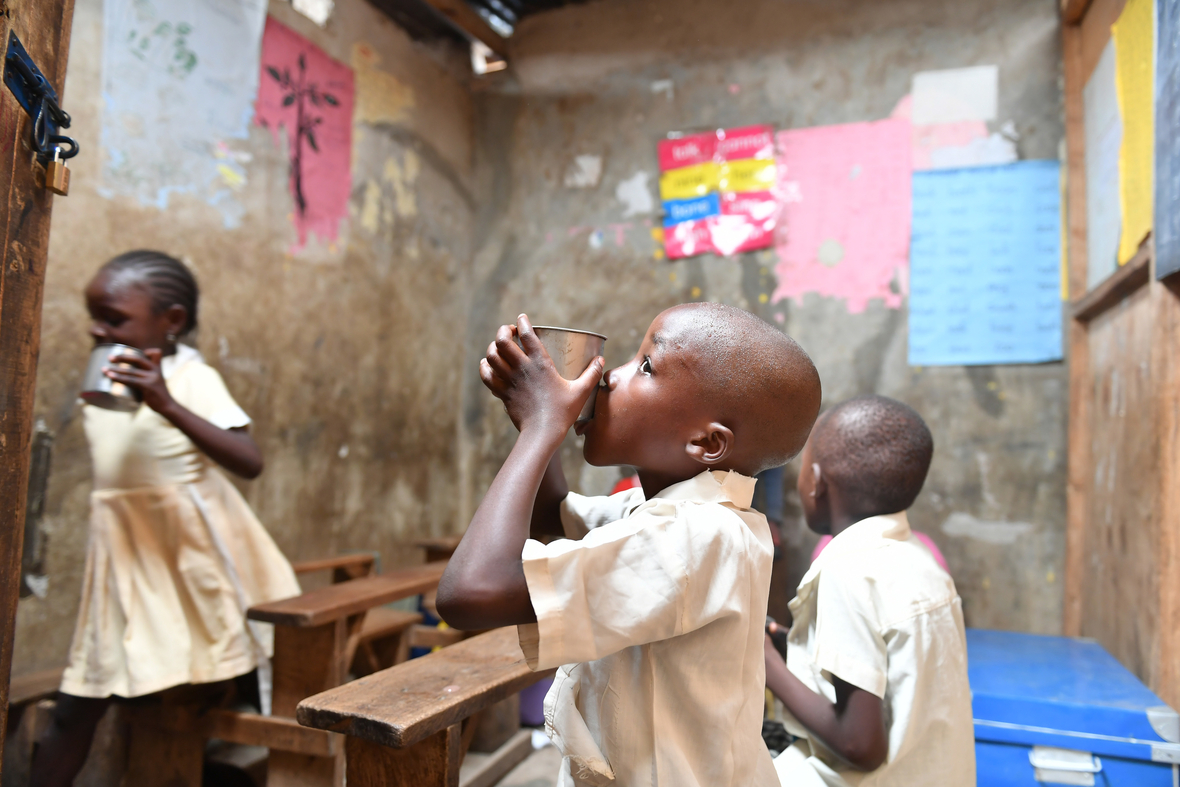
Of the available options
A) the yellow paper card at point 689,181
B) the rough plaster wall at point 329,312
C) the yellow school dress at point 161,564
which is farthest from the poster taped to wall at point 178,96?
the yellow paper card at point 689,181

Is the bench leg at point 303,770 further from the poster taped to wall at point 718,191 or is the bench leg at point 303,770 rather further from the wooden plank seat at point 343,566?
the poster taped to wall at point 718,191

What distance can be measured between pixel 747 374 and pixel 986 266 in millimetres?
2360

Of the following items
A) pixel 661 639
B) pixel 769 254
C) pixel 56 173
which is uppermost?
pixel 769 254

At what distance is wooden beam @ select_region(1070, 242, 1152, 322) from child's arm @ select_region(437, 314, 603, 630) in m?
1.69

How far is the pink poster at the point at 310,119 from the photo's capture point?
2732 mm

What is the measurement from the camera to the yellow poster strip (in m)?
1.87

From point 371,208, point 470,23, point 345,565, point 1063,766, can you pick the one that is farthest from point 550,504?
point 470,23

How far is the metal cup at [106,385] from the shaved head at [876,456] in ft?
5.13

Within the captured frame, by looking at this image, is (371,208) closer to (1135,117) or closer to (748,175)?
(748,175)

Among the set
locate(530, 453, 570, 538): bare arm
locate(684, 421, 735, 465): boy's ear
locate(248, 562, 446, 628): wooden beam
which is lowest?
locate(248, 562, 446, 628): wooden beam

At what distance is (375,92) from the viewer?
3.24m

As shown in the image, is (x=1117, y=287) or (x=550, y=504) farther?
(x=1117, y=287)

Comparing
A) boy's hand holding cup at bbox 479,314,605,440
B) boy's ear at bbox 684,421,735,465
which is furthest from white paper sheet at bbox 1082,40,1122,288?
boy's hand holding cup at bbox 479,314,605,440

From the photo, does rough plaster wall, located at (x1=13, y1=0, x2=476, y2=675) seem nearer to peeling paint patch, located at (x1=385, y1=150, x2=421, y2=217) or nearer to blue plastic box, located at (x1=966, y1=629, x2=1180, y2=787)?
peeling paint patch, located at (x1=385, y1=150, x2=421, y2=217)
